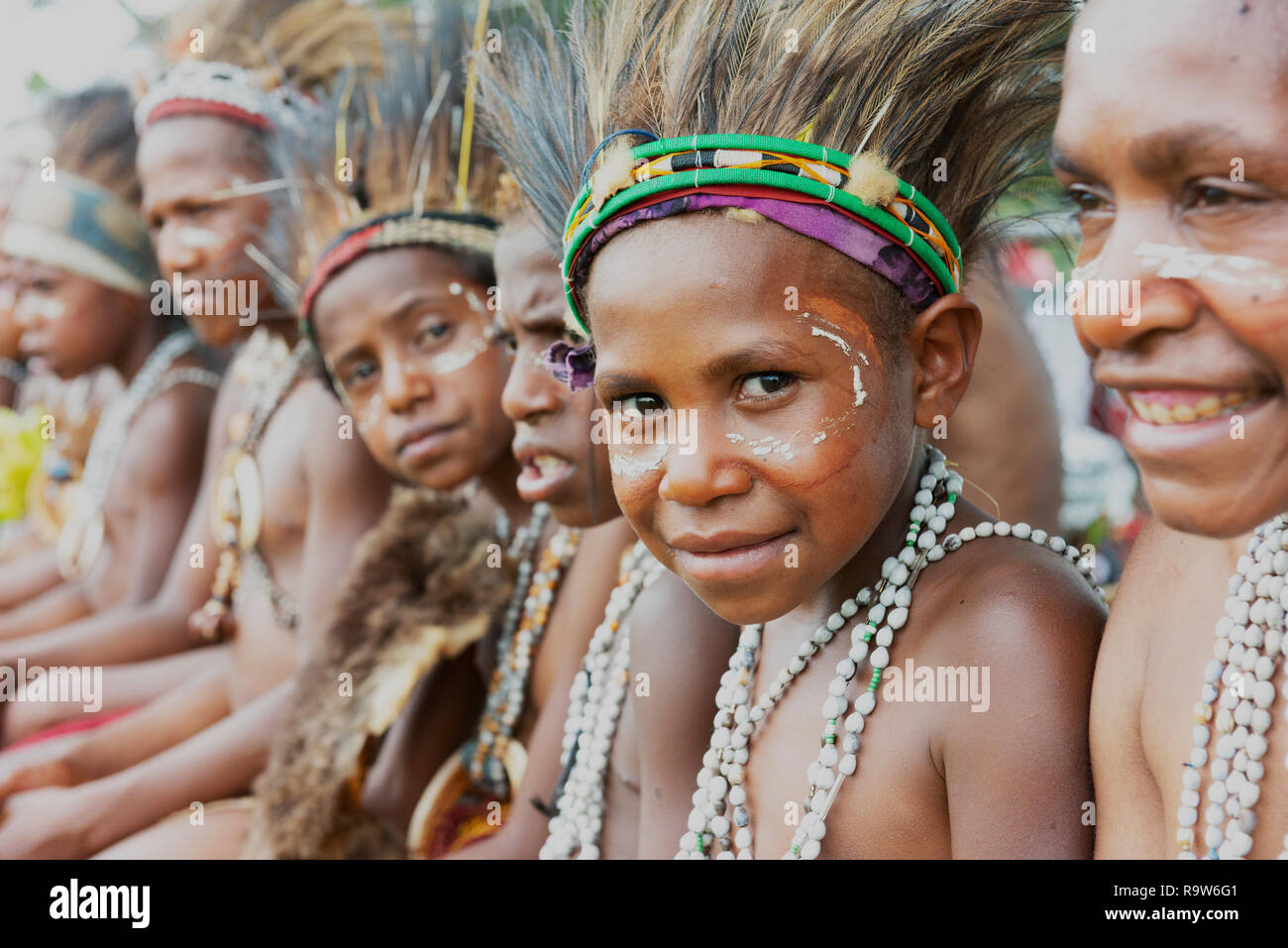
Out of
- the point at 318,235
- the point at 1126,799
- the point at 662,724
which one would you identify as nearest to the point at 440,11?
the point at 318,235

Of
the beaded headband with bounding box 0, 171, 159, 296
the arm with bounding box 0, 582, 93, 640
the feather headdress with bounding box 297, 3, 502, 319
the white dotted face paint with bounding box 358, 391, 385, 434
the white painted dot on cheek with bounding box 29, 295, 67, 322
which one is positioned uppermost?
the beaded headband with bounding box 0, 171, 159, 296

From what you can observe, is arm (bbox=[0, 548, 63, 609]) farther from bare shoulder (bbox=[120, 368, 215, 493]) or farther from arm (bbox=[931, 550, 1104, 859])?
arm (bbox=[931, 550, 1104, 859])

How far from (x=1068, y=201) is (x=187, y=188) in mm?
2973

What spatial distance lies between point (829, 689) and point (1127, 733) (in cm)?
41

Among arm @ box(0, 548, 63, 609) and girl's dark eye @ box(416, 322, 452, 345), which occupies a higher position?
girl's dark eye @ box(416, 322, 452, 345)

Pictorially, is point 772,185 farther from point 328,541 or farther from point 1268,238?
point 328,541

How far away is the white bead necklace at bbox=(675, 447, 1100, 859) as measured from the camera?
68.2 inches

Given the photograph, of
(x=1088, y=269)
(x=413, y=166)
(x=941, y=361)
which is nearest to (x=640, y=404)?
(x=941, y=361)

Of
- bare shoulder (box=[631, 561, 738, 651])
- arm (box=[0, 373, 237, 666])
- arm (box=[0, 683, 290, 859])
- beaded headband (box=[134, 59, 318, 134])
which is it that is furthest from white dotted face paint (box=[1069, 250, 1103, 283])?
arm (box=[0, 373, 237, 666])

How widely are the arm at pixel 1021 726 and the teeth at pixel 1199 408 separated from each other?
0.43 metres

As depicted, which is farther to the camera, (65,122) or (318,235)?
(65,122)

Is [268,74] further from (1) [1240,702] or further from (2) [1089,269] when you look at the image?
(1) [1240,702]

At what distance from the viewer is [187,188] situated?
3994 mm

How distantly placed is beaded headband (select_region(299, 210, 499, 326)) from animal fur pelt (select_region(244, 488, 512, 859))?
2.12 feet
